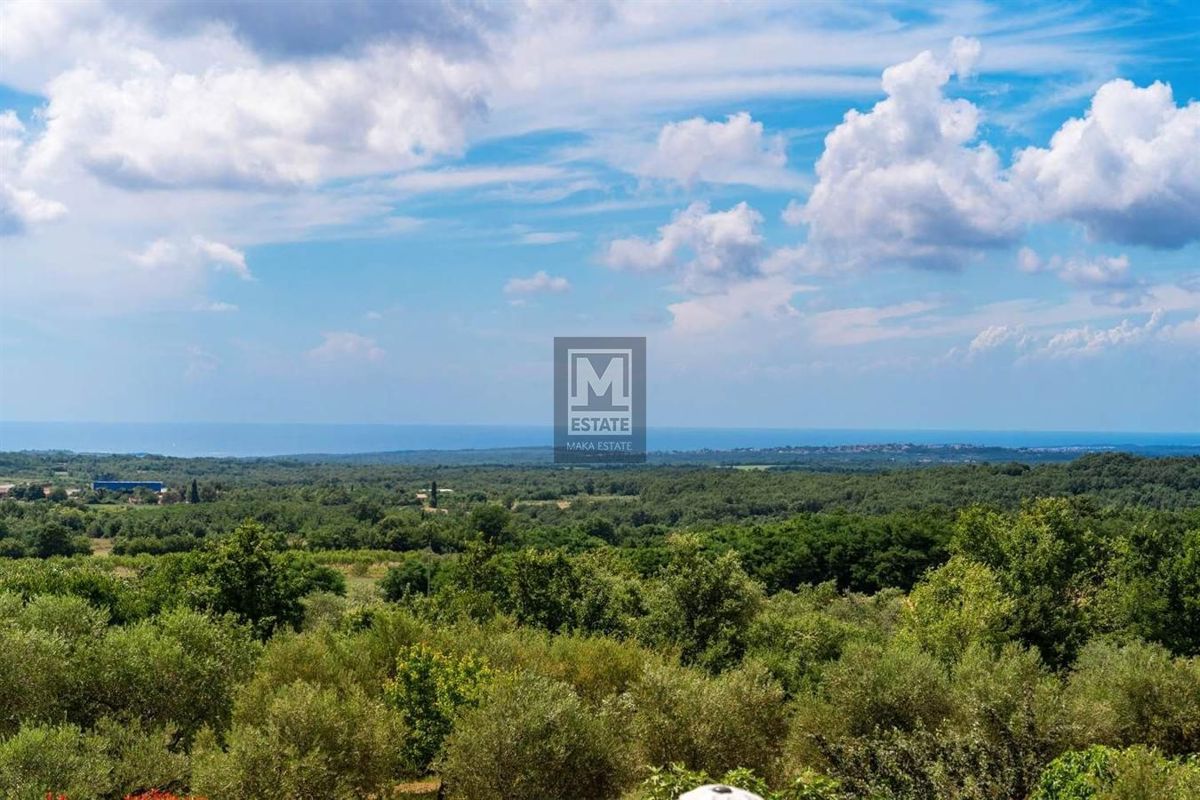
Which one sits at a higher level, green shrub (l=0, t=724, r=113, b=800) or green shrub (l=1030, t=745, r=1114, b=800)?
green shrub (l=1030, t=745, r=1114, b=800)

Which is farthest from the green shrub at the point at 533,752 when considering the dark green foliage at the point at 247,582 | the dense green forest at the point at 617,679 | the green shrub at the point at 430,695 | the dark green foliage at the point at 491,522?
the dark green foliage at the point at 491,522

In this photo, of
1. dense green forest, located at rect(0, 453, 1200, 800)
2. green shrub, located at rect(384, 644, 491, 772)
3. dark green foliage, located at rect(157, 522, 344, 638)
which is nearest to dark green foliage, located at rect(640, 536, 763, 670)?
dense green forest, located at rect(0, 453, 1200, 800)

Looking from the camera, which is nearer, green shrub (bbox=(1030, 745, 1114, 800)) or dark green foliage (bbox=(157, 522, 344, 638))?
green shrub (bbox=(1030, 745, 1114, 800))

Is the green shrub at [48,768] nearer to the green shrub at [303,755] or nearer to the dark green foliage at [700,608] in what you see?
the green shrub at [303,755]

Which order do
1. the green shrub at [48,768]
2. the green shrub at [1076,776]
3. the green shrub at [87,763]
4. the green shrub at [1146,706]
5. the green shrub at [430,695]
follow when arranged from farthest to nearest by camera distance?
the green shrub at [430,695]
the green shrub at [1146,706]
the green shrub at [87,763]
the green shrub at [48,768]
the green shrub at [1076,776]

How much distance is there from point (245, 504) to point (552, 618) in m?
91.4

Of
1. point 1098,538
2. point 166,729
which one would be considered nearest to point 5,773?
point 166,729

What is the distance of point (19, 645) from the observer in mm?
22906

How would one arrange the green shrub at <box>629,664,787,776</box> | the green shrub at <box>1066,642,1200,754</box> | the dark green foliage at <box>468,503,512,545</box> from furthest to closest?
the dark green foliage at <box>468,503,512,545</box>, the green shrub at <box>1066,642,1200,754</box>, the green shrub at <box>629,664,787,776</box>

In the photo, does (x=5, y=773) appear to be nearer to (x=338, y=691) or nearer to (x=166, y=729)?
(x=166, y=729)

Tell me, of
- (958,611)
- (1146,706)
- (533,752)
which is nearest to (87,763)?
(533,752)

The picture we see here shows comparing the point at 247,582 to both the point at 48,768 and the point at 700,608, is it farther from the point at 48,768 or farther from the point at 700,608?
the point at 48,768

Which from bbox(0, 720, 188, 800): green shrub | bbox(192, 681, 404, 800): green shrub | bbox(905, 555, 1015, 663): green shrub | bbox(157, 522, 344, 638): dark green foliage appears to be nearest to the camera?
bbox(0, 720, 188, 800): green shrub

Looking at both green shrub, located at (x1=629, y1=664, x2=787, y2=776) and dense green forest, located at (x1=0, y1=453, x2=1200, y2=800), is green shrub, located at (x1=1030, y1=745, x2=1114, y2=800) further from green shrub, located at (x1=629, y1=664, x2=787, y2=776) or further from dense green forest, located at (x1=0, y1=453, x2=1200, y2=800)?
green shrub, located at (x1=629, y1=664, x2=787, y2=776)
